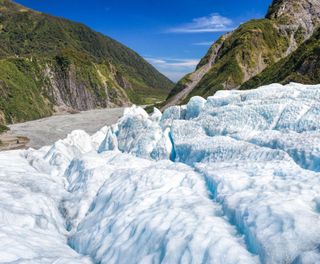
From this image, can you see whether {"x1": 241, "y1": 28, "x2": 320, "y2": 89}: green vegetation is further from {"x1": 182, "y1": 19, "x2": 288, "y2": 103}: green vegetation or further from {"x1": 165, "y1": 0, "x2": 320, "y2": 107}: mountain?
{"x1": 165, "y1": 0, "x2": 320, "y2": 107}: mountain

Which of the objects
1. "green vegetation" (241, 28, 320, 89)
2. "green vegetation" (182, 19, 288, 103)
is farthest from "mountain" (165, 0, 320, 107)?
"green vegetation" (241, 28, 320, 89)

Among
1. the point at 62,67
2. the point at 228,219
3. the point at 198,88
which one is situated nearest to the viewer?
the point at 228,219

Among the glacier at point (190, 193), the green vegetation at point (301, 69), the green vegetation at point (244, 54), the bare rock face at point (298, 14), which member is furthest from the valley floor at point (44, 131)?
the bare rock face at point (298, 14)

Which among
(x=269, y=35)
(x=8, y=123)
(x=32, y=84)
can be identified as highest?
(x=269, y=35)

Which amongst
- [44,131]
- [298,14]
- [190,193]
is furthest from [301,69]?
[298,14]

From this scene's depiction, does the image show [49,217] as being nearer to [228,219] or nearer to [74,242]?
[74,242]

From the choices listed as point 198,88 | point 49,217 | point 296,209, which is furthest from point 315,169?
point 198,88

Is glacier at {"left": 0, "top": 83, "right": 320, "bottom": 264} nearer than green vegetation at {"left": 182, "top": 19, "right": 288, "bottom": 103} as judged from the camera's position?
Yes
